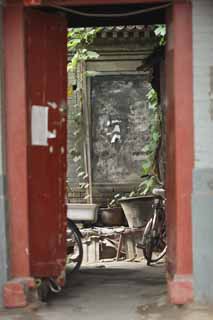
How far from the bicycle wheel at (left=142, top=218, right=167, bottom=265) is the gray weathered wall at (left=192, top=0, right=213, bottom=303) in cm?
349

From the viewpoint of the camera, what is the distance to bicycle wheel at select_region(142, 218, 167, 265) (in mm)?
10273

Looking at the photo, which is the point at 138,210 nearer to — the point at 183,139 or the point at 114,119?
the point at 114,119

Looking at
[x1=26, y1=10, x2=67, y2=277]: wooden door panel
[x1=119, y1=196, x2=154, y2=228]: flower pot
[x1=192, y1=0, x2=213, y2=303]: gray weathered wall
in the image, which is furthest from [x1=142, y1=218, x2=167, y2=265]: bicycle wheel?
[x1=192, y1=0, x2=213, y2=303]: gray weathered wall

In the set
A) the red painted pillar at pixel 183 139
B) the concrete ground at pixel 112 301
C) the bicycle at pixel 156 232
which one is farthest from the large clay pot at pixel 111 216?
the red painted pillar at pixel 183 139

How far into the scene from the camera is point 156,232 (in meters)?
10.3

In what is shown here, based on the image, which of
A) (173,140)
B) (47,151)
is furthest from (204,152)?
(47,151)

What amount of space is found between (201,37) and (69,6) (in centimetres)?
146

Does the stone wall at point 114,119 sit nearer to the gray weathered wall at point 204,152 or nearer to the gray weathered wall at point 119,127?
the gray weathered wall at point 119,127

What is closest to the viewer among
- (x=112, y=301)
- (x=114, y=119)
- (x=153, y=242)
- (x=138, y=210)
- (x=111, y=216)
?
(x=112, y=301)

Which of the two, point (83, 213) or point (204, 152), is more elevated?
point (204, 152)

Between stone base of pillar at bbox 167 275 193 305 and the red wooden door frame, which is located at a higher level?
the red wooden door frame

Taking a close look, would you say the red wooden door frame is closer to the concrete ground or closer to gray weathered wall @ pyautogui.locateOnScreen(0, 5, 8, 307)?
gray weathered wall @ pyautogui.locateOnScreen(0, 5, 8, 307)

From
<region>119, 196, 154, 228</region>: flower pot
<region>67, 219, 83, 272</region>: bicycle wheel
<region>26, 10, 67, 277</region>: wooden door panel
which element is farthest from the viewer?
<region>119, 196, 154, 228</region>: flower pot

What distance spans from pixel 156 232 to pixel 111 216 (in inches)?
146
